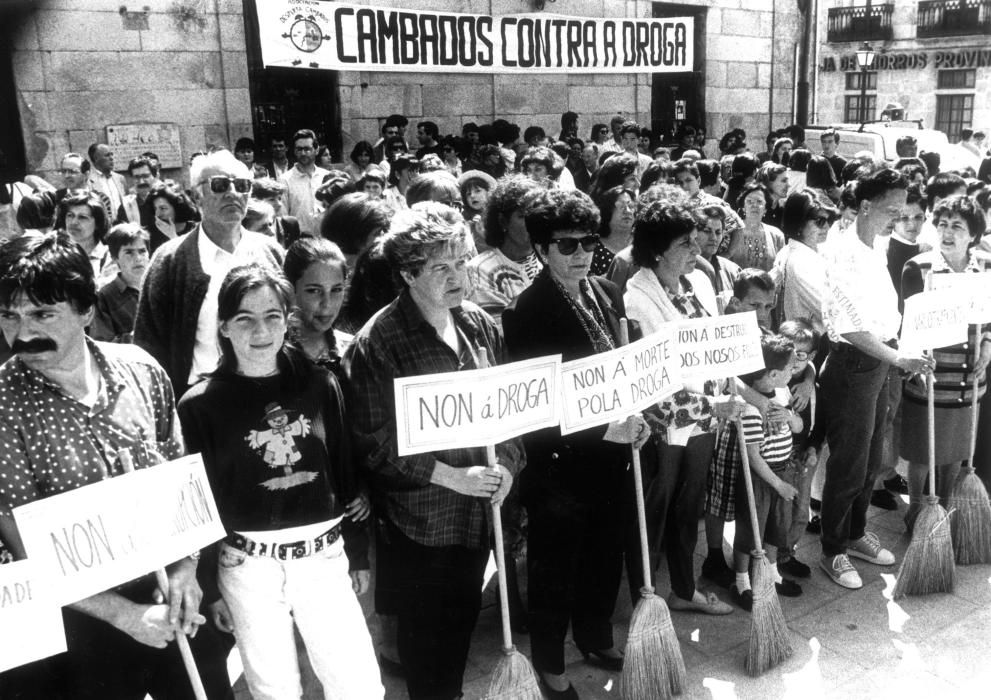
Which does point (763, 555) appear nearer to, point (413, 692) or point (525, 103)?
point (413, 692)

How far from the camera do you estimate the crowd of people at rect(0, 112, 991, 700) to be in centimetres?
238

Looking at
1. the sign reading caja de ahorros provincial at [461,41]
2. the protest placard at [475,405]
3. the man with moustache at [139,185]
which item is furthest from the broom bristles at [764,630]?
the sign reading caja de ahorros provincial at [461,41]

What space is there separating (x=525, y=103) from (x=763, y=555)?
10.3 meters

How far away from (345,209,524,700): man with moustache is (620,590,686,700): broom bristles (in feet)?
2.15

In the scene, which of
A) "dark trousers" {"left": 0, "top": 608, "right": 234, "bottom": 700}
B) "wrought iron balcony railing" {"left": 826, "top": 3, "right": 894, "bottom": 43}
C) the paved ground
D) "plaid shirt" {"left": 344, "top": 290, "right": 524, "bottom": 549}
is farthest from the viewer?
"wrought iron balcony railing" {"left": 826, "top": 3, "right": 894, "bottom": 43}

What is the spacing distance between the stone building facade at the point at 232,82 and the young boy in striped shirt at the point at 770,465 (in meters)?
8.24

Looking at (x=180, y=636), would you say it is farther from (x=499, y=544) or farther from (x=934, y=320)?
(x=934, y=320)

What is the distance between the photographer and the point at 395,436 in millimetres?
2824

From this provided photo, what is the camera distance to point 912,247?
209 inches

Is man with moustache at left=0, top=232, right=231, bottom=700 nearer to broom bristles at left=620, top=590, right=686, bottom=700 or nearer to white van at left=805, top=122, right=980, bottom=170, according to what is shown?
broom bristles at left=620, top=590, right=686, bottom=700

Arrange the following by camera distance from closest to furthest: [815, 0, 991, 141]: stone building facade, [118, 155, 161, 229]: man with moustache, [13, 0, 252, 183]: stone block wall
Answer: [118, 155, 161, 229]: man with moustache
[13, 0, 252, 183]: stone block wall
[815, 0, 991, 141]: stone building facade

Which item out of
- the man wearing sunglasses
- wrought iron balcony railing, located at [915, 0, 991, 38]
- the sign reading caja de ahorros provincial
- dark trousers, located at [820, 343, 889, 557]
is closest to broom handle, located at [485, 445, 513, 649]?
dark trousers, located at [820, 343, 889, 557]

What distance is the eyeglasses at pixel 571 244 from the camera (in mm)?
3139

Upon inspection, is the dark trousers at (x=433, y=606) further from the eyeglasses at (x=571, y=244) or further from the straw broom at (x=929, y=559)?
the straw broom at (x=929, y=559)
